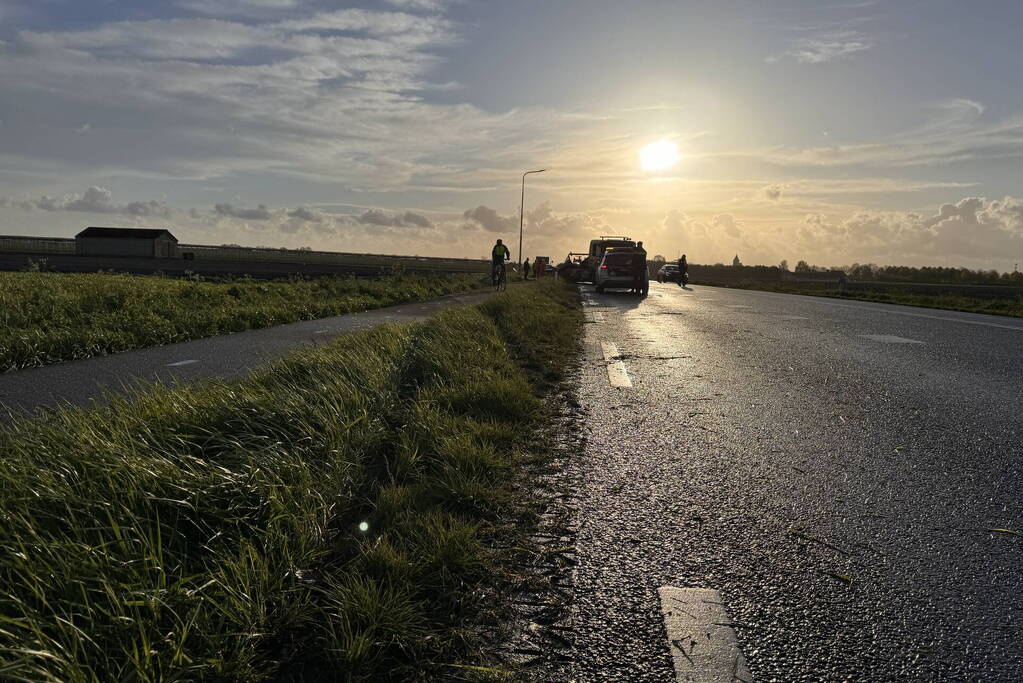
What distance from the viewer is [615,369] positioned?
8273mm

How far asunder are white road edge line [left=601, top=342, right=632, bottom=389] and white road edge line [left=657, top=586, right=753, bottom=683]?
181 inches

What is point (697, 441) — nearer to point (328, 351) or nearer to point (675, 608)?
point (675, 608)

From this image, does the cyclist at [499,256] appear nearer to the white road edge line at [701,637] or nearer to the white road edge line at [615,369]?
the white road edge line at [615,369]

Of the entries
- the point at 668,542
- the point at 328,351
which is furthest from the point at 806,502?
the point at 328,351

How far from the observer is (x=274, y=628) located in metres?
2.19

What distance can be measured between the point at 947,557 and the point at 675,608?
140 centimetres

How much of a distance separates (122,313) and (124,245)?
7604 cm

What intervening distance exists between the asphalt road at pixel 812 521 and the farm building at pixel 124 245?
80.3m

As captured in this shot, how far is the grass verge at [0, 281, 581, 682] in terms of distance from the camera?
1986 mm

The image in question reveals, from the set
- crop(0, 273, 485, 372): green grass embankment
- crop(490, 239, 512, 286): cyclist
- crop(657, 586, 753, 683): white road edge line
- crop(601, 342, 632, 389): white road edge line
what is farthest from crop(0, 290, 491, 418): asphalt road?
crop(490, 239, 512, 286): cyclist

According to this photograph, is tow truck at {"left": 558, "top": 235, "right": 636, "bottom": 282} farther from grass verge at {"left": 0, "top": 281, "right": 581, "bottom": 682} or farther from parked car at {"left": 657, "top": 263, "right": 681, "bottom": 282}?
grass verge at {"left": 0, "top": 281, "right": 581, "bottom": 682}

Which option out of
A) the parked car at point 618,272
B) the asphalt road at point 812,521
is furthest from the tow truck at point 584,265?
the asphalt road at point 812,521

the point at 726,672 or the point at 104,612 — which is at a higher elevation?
the point at 104,612

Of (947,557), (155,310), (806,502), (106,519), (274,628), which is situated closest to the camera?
Result: (274,628)
